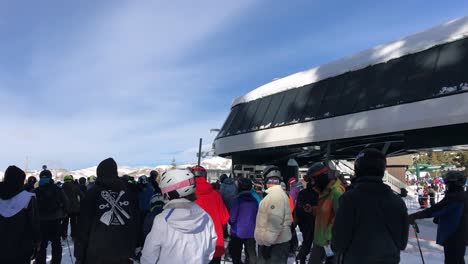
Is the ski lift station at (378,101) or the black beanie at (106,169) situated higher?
the ski lift station at (378,101)

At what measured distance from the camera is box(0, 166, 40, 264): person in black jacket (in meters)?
4.33

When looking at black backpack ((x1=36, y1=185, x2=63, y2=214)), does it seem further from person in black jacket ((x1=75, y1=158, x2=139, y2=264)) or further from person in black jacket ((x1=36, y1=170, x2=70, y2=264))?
person in black jacket ((x1=75, y1=158, x2=139, y2=264))

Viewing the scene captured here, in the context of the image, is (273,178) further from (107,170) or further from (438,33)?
(438,33)

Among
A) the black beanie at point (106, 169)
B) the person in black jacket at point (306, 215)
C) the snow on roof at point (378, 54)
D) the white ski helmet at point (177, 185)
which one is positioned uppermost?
the snow on roof at point (378, 54)

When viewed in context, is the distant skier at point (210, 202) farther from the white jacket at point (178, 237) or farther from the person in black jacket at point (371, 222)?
the person in black jacket at point (371, 222)

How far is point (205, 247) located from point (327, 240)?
2.57 meters

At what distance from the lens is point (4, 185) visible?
450 centimetres

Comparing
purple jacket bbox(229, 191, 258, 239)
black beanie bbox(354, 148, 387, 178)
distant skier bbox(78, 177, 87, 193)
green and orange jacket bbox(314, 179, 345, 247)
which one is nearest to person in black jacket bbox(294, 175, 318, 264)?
green and orange jacket bbox(314, 179, 345, 247)

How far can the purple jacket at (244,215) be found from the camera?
20.7 ft

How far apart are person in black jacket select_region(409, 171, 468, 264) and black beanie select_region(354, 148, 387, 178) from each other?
250 centimetres

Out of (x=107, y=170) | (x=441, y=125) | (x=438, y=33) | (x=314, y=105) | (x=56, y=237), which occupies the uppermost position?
(x=438, y=33)

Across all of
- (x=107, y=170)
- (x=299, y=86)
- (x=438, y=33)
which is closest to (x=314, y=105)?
(x=299, y=86)

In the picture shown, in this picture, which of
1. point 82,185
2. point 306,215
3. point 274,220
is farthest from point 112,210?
point 82,185

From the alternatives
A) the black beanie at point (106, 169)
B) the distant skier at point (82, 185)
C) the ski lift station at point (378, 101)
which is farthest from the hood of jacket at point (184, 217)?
the ski lift station at point (378, 101)
